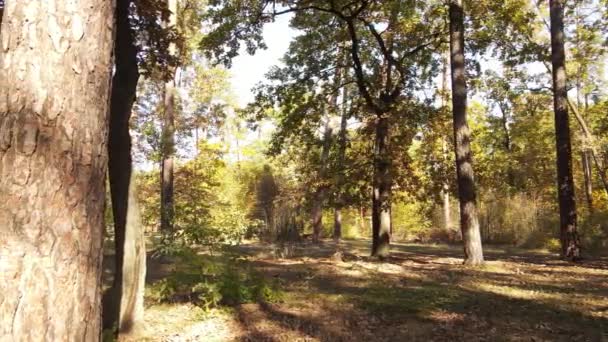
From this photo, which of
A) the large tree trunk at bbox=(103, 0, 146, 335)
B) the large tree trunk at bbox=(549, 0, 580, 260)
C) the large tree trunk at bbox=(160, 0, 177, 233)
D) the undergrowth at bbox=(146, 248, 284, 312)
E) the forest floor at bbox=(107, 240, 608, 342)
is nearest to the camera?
the large tree trunk at bbox=(103, 0, 146, 335)

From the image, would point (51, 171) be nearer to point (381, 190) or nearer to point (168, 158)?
point (381, 190)

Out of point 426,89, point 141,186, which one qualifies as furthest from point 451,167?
point 141,186

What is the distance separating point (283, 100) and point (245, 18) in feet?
8.47

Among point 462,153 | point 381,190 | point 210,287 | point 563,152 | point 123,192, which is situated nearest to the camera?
point 123,192

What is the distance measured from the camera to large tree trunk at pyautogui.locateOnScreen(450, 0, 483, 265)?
11.7 m

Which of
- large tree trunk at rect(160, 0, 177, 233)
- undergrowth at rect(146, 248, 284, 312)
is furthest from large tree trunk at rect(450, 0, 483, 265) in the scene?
large tree trunk at rect(160, 0, 177, 233)

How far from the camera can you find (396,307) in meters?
7.70

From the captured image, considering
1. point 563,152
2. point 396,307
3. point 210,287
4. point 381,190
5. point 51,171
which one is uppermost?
point 563,152

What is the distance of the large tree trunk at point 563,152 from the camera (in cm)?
1263

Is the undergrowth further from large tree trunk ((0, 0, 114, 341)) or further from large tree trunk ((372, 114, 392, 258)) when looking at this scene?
large tree trunk ((0, 0, 114, 341))

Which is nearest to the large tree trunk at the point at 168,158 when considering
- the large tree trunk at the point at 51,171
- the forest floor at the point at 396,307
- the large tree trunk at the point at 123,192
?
the forest floor at the point at 396,307

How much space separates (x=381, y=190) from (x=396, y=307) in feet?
19.2

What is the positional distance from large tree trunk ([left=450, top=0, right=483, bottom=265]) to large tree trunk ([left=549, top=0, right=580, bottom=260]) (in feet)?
8.78

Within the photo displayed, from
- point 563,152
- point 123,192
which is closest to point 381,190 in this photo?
point 563,152
